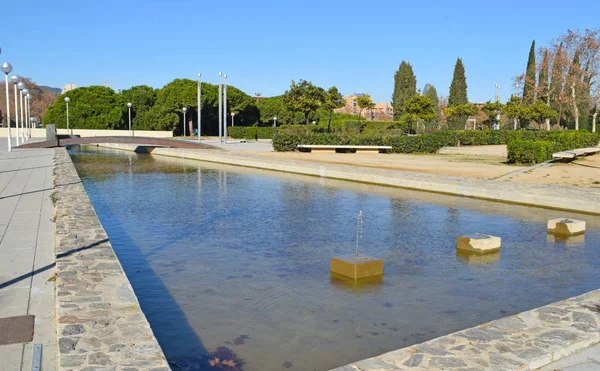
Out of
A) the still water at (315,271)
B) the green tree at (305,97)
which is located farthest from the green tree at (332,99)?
the still water at (315,271)

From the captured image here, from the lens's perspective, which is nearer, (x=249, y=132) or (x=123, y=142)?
(x=123, y=142)

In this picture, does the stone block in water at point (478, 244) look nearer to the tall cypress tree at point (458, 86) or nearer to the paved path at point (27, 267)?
the paved path at point (27, 267)

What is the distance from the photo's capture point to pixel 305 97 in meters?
34.7

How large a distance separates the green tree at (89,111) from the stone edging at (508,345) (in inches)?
2432

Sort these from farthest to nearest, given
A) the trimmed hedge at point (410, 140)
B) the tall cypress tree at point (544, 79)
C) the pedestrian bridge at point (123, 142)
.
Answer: the tall cypress tree at point (544, 79) → the pedestrian bridge at point (123, 142) → the trimmed hedge at point (410, 140)

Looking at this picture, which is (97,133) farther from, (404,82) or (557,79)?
(557,79)

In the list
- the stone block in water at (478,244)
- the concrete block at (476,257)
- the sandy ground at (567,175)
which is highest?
the sandy ground at (567,175)

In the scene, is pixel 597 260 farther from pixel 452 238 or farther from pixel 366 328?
pixel 366 328

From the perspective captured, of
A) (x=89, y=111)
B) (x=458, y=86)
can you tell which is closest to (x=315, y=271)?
(x=458, y=86)

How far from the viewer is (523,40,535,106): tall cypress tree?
4503 centimetres

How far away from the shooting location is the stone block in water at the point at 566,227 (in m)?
9.10

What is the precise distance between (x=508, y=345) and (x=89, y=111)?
6270cm

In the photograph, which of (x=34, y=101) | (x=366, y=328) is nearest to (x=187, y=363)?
(x=366, y=328)

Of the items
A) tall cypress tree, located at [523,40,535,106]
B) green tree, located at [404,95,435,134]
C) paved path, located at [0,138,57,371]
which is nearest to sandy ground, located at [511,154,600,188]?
paved path, located at [0,138,57,371]
